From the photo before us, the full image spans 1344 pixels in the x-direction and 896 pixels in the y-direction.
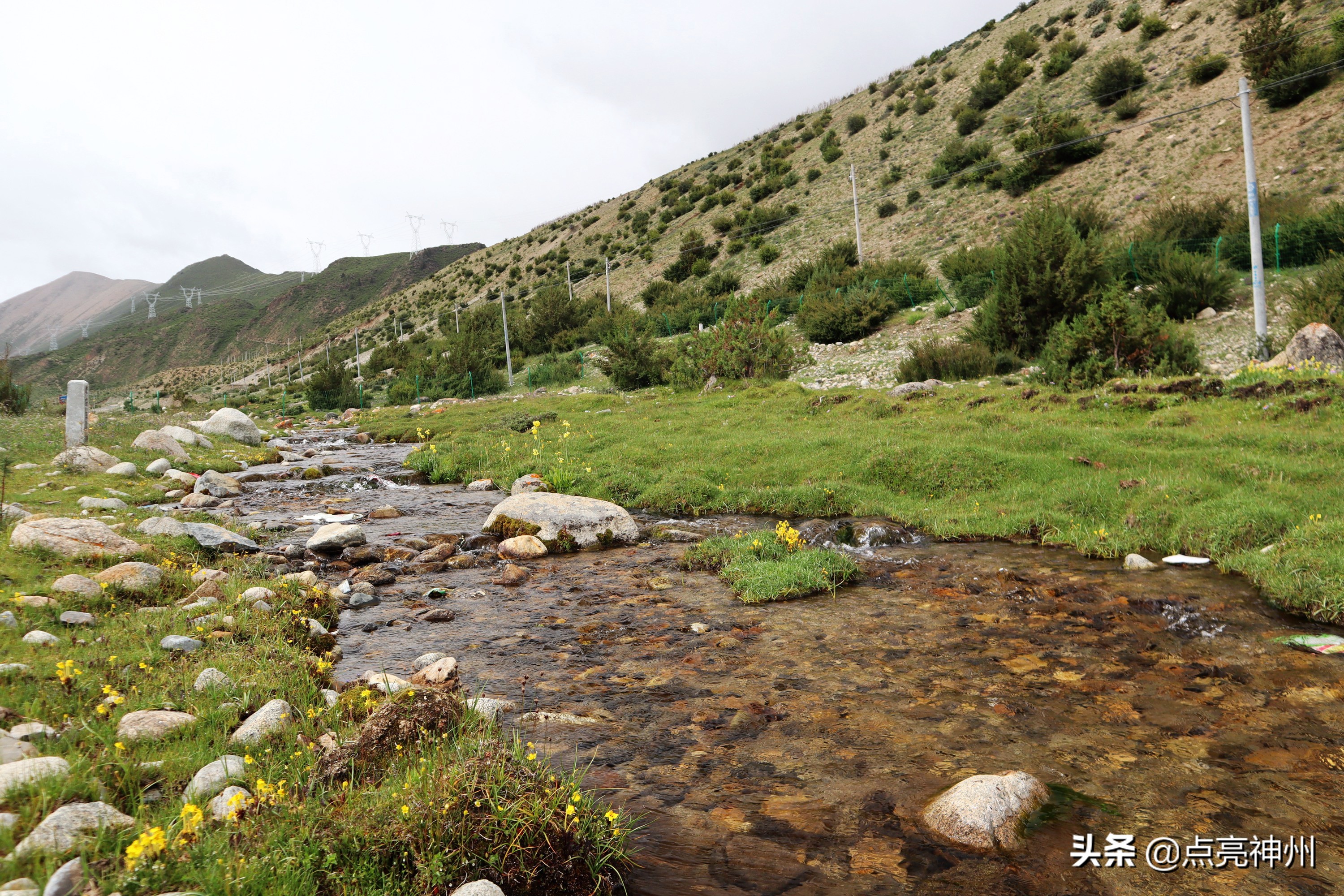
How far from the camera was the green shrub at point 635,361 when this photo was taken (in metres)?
28.4

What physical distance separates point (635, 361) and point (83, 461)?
1935 centimetres

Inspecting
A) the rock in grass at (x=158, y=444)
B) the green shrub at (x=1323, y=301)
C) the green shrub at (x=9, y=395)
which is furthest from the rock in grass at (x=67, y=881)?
the green shrub at (x=9, y=395)

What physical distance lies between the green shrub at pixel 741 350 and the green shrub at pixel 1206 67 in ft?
103

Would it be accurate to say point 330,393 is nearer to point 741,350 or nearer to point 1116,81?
point 741,350

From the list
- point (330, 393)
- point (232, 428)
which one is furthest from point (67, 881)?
point (330, 393)

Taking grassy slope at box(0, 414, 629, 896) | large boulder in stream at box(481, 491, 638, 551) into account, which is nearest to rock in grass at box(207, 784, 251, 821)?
grassy slope at box(0, 414, 629, 896)

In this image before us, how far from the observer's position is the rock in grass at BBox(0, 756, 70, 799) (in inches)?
112

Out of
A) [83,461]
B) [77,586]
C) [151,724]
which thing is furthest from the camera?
[83,461]

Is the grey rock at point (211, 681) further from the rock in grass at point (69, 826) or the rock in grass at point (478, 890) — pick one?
the rock in grass at point (478, 890)

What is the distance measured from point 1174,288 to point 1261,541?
17.1 m

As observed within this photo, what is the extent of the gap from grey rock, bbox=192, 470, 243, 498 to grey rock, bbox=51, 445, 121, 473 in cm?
153

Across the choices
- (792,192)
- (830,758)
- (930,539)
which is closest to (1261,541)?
(930,539)

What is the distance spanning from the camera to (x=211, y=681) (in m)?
4.41

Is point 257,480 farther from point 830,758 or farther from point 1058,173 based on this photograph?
point 1058,173
